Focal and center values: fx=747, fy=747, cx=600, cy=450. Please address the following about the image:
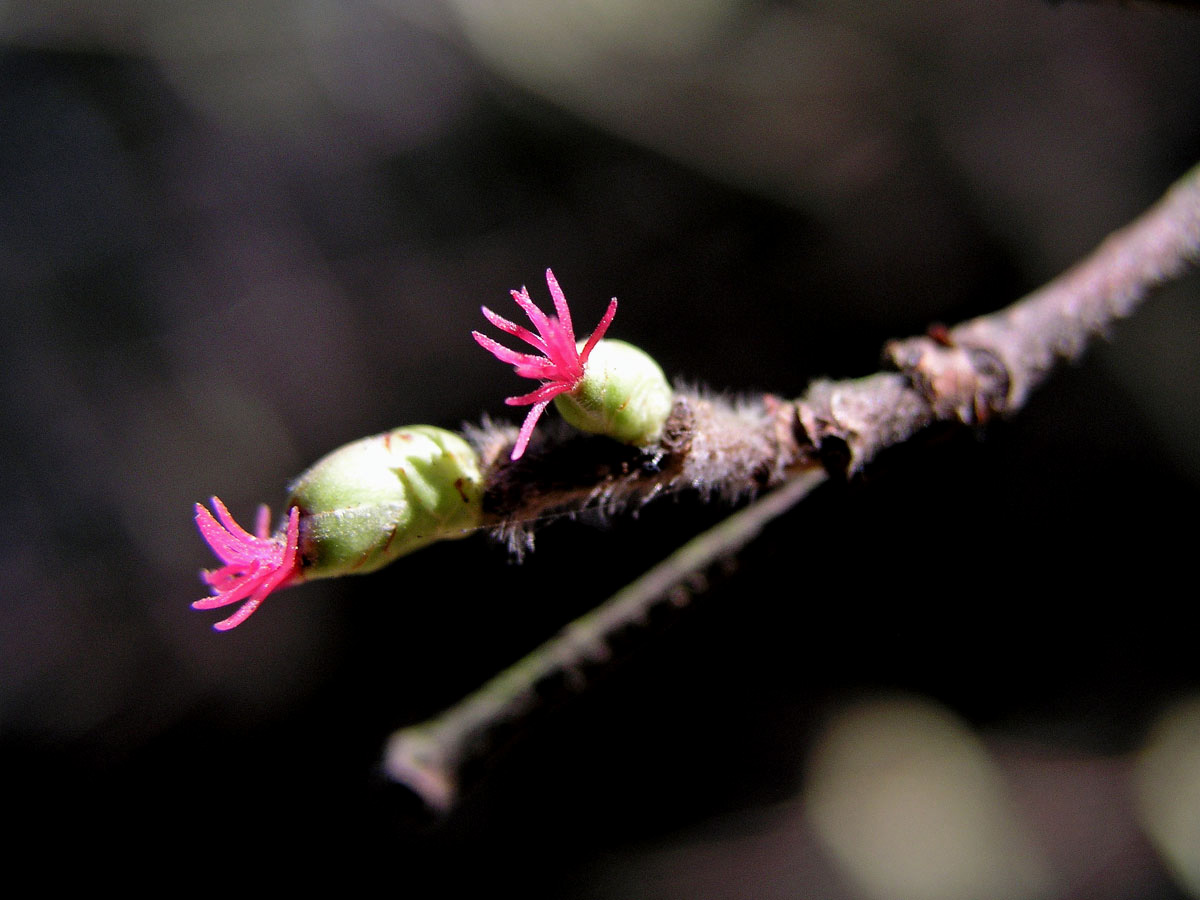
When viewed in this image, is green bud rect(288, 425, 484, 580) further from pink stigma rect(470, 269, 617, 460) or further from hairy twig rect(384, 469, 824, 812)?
hairy twig rect(384, 469, 824, 812)

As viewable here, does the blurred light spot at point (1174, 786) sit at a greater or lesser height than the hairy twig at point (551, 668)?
lesser

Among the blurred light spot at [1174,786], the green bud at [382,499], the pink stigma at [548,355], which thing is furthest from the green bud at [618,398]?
the blurred light spot at [1174,786]

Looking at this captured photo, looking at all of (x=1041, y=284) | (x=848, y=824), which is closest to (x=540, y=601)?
(x=848, y=824)

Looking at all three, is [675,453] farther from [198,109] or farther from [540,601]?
[198,109]

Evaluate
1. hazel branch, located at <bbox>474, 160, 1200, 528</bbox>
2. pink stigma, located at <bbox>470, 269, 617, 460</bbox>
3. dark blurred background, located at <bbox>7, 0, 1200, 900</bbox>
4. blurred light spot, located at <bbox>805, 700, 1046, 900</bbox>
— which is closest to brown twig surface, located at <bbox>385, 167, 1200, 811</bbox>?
hazel branch, located at <bbox>474, 160, 1200, 528</bbox>

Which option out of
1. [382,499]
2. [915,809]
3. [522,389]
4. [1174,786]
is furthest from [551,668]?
[1174,786]

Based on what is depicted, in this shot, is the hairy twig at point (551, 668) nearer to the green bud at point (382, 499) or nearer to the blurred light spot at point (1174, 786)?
the green bud at point (382, 499)
